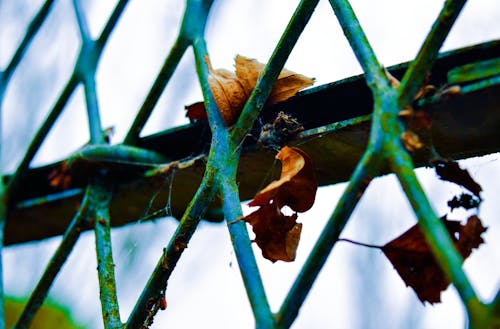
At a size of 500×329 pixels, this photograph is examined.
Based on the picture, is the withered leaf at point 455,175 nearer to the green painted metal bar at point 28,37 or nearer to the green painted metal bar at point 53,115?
the green painted metal bar at point 53,115

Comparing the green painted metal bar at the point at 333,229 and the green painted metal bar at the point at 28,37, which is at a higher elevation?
the green painted metal bar at the point at 28,37

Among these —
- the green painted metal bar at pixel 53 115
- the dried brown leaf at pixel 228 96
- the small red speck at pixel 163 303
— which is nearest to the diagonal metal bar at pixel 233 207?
the dried brown leaf at pixel 228 96

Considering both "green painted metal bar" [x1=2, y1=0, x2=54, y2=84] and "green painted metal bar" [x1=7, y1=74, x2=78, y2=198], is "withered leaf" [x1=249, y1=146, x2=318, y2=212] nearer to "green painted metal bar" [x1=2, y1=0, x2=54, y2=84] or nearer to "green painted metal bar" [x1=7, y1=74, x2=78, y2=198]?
"green painted metal bar" [x1=7, y1=74, x2=78, y2=198]

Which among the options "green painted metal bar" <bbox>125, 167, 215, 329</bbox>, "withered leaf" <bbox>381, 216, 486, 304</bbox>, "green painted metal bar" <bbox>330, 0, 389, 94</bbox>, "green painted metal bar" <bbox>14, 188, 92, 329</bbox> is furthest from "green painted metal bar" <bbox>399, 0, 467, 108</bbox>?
"green painted metal bar" <bbox>14, 188, 92, 329</bbox>

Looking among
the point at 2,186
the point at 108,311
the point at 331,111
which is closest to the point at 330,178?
the point at 331,111

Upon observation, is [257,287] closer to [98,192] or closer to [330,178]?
[330,178]
